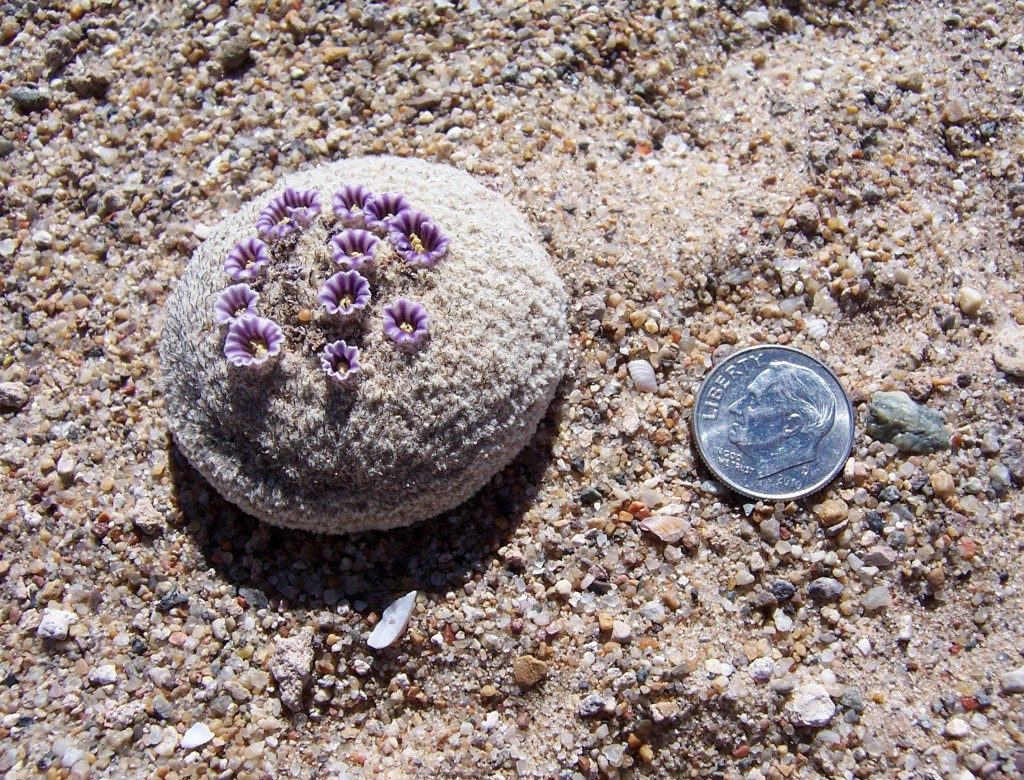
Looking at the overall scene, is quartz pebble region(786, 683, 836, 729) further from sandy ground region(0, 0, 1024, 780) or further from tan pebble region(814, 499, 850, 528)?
tan pebble region(814, 499, 850, 528)

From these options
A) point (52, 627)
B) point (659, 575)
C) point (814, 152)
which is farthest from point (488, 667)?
point (814, 152)

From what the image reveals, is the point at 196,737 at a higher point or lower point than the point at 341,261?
lower

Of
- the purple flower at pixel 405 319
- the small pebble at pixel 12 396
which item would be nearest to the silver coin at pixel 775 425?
the purple flower at pixel 405 319

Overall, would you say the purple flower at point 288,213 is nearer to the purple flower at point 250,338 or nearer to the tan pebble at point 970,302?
the purple flower at point 250,338

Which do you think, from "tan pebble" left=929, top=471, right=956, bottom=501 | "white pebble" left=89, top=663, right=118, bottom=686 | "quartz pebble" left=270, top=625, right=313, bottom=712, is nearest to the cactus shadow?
"quartz pebble" left=270, top=625, right=313, bottom=712

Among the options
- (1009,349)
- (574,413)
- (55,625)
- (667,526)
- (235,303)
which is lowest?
(55,625)

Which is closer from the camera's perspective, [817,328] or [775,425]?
[775,425]

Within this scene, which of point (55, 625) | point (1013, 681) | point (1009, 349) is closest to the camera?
point (1013, 681)

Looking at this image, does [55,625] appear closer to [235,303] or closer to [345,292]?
[235,303]

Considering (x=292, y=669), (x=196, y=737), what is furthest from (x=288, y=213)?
(x=196, y=737)
